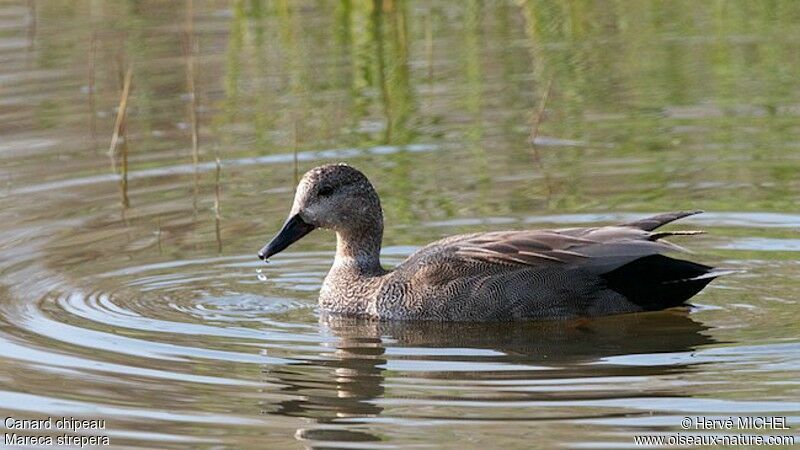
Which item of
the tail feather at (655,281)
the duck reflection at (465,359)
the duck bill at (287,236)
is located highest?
the duck bill at (287,236)

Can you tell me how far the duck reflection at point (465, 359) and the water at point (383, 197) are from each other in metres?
0.02

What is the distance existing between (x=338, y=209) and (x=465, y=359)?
186 centimetres

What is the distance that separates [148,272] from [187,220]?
107 cm

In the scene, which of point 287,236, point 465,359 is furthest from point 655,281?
point 287,236

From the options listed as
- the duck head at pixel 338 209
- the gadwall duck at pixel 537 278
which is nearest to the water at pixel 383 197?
the gadwall duck at pixel 537 278

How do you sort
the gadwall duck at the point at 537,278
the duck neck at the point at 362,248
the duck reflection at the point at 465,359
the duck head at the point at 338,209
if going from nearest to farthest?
the duck reflection at the point at 465,359 < the gadwall duck at the point at 537,278 < the duck head at the point at 338,209 < the duck neck at the point at 362,248

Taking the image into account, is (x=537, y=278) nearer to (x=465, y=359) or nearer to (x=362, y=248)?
(x=465, y=359)

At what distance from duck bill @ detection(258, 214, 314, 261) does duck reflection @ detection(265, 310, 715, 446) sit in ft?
1.60

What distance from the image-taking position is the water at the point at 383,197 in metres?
7.53

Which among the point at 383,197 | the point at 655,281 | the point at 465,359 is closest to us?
the point at 465,359

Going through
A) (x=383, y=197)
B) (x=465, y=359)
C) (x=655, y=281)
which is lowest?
(x=465, y=359)

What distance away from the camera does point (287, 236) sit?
9805 mm

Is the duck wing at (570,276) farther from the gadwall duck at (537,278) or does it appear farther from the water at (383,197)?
the water at (383,197)

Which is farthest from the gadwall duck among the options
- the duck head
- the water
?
the duck head
